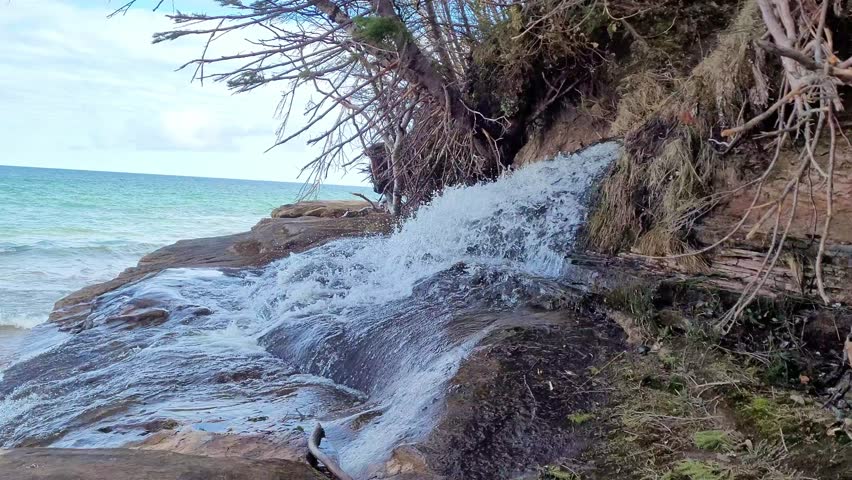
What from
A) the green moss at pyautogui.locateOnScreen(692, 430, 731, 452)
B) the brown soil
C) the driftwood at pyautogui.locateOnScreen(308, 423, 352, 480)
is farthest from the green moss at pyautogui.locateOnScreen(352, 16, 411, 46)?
the green moss at pyautogui.locateOnScreen(692, 430, 731, 452)

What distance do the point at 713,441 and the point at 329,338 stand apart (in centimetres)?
298

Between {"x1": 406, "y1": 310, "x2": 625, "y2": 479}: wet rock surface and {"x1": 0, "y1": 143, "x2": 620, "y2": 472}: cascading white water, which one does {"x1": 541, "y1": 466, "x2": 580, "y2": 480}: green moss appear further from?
{"x1": 0, "y1": 143, "x2": 620, "y2": 472}: cascading white water

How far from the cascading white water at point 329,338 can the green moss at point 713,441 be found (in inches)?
46.6

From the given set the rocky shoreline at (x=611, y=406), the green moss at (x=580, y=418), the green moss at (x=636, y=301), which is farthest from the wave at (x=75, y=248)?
the green moss at (x=580, y=418)

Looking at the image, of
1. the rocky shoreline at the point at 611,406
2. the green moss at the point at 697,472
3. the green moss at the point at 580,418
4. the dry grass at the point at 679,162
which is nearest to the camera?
the green moss at the point at 697,472

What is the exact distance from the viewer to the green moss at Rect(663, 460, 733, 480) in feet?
7.14

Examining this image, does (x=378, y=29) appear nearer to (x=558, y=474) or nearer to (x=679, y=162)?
(x=679, y=162)

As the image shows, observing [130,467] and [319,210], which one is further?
[319,210]

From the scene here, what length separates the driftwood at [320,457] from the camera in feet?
8.62

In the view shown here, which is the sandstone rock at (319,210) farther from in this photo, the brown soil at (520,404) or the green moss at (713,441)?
the green moss at (713,441)

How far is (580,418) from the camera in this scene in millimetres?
2811

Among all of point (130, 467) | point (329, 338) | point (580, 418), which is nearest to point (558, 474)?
point (580, 418)

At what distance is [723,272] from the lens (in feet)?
12.1

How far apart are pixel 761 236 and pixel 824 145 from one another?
598 mm
